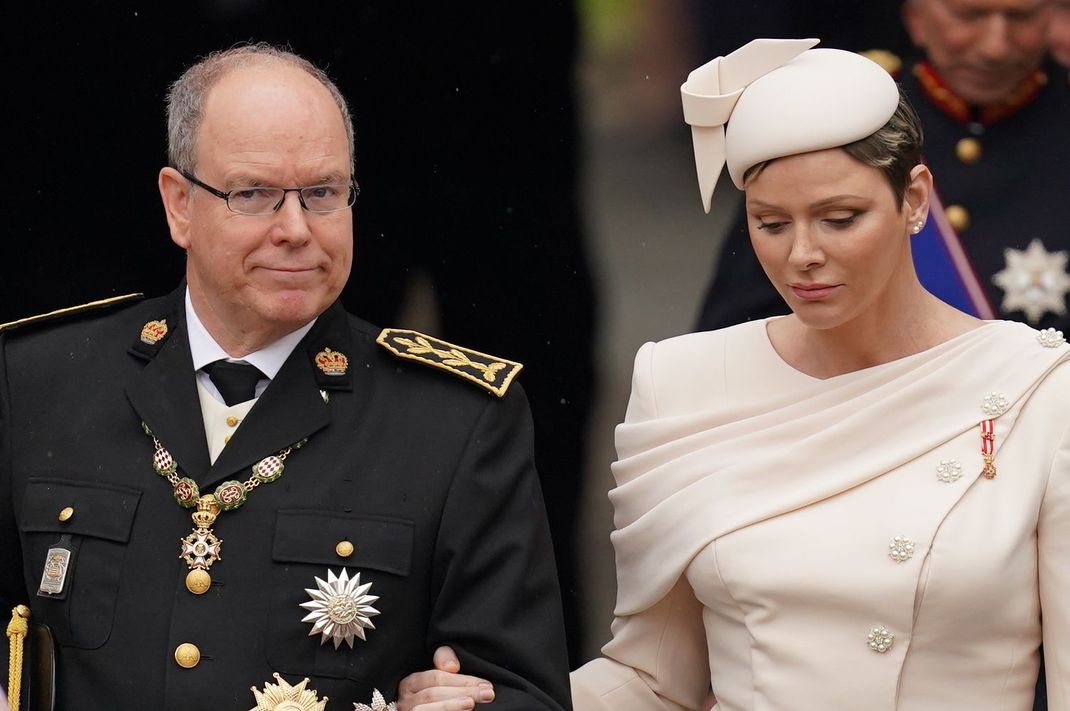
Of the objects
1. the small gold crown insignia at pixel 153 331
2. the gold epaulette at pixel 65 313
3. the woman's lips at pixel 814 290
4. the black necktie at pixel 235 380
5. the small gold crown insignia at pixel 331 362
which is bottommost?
the black necktie at pixel 235 380

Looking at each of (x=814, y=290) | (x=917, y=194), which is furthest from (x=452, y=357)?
(x=917, y=194)

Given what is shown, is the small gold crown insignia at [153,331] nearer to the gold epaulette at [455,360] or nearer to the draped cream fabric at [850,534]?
the gold epaulette at [455,360]

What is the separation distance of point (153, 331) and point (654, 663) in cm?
124

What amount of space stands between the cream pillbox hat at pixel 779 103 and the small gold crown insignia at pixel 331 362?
31.5 inches

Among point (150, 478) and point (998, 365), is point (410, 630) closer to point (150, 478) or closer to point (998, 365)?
point (150, 478)

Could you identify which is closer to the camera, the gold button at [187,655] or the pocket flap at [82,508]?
the gold button at [187,655]

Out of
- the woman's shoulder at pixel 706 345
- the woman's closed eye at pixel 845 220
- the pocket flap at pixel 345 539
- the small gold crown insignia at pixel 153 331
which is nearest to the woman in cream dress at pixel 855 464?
the woman's closed eye at pixel 845 220

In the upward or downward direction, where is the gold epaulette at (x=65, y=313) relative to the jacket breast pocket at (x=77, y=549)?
upward

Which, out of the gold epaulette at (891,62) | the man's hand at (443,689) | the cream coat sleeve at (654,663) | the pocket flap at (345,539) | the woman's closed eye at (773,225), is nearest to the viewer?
the man's hand at (443,689)

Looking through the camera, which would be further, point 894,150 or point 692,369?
point 692,369

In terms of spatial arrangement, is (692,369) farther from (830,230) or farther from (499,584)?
(499,584)

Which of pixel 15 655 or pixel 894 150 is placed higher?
pixel 894 150

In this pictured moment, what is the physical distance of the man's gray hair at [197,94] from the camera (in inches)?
135

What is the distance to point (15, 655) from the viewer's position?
10.8 feet
